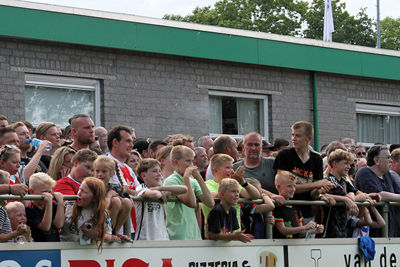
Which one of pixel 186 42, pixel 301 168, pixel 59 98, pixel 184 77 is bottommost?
pixel 301 168

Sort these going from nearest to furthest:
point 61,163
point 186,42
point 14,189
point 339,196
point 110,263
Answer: point 14,189 → point 110,263 → point 61,163 → point 339,196 → point 186,42

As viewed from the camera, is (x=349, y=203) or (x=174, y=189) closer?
(x=174, y=189)

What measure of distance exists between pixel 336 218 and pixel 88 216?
3.87 m

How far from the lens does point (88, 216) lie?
749 cm

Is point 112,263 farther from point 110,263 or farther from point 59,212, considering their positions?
point 59,212

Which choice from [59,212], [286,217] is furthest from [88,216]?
[286,217]

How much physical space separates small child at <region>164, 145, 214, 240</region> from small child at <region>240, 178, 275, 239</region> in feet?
2.76

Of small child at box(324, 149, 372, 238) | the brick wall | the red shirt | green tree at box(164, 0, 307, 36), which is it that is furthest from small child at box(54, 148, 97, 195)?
green tree at box(164, 0, 307, 36)

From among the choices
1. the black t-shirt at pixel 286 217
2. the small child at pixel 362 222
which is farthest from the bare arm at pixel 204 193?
the small child at pixel 362 222

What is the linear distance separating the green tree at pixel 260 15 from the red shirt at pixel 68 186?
50.5 m

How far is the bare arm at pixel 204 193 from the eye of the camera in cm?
834

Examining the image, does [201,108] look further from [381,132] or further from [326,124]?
[381,132]

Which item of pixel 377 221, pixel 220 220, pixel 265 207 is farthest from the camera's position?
pixel 377 221

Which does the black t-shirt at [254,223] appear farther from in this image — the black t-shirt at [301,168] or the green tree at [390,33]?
the green tree at [390,33]
